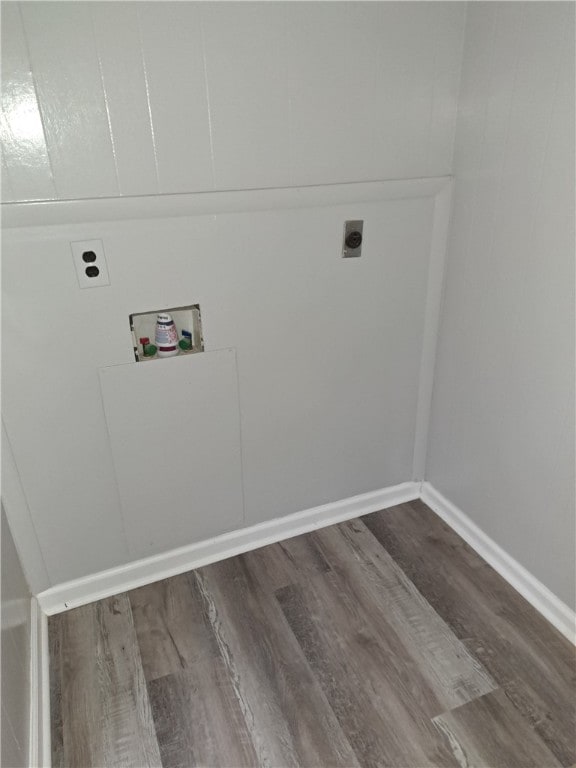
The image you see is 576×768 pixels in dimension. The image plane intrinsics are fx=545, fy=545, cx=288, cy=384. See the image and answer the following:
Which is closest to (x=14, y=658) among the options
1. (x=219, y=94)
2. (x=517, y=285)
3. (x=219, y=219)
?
(x=219, y=219)

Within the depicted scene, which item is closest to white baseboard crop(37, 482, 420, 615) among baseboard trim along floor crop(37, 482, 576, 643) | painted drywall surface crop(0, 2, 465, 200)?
baseboard trim along floor crop(37, 482, 576, 643)

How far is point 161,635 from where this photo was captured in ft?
5.29

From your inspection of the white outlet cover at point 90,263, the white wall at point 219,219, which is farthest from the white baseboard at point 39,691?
the white outlet cover at point 90,263

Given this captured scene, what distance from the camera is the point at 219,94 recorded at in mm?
1340

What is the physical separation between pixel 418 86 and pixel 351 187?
0.33m

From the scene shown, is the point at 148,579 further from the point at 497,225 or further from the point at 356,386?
the point at 497,225

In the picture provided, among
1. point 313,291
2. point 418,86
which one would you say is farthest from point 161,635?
point 418,86

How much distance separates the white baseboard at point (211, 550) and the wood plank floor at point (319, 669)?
4 cm

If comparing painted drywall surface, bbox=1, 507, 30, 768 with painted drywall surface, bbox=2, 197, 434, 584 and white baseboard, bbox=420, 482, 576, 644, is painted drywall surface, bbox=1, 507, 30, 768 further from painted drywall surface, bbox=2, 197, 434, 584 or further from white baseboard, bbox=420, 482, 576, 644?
white baseboard, bbox=420, 482, 576, 644

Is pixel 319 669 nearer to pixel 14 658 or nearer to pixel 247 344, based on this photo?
pixel 14 658

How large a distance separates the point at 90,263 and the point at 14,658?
0.94 m

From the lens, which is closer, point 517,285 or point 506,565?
point 517,285

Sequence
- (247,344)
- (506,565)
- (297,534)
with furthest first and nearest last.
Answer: (297,534) → (506,565) → (247,344)

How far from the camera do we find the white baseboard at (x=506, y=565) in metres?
1.59
